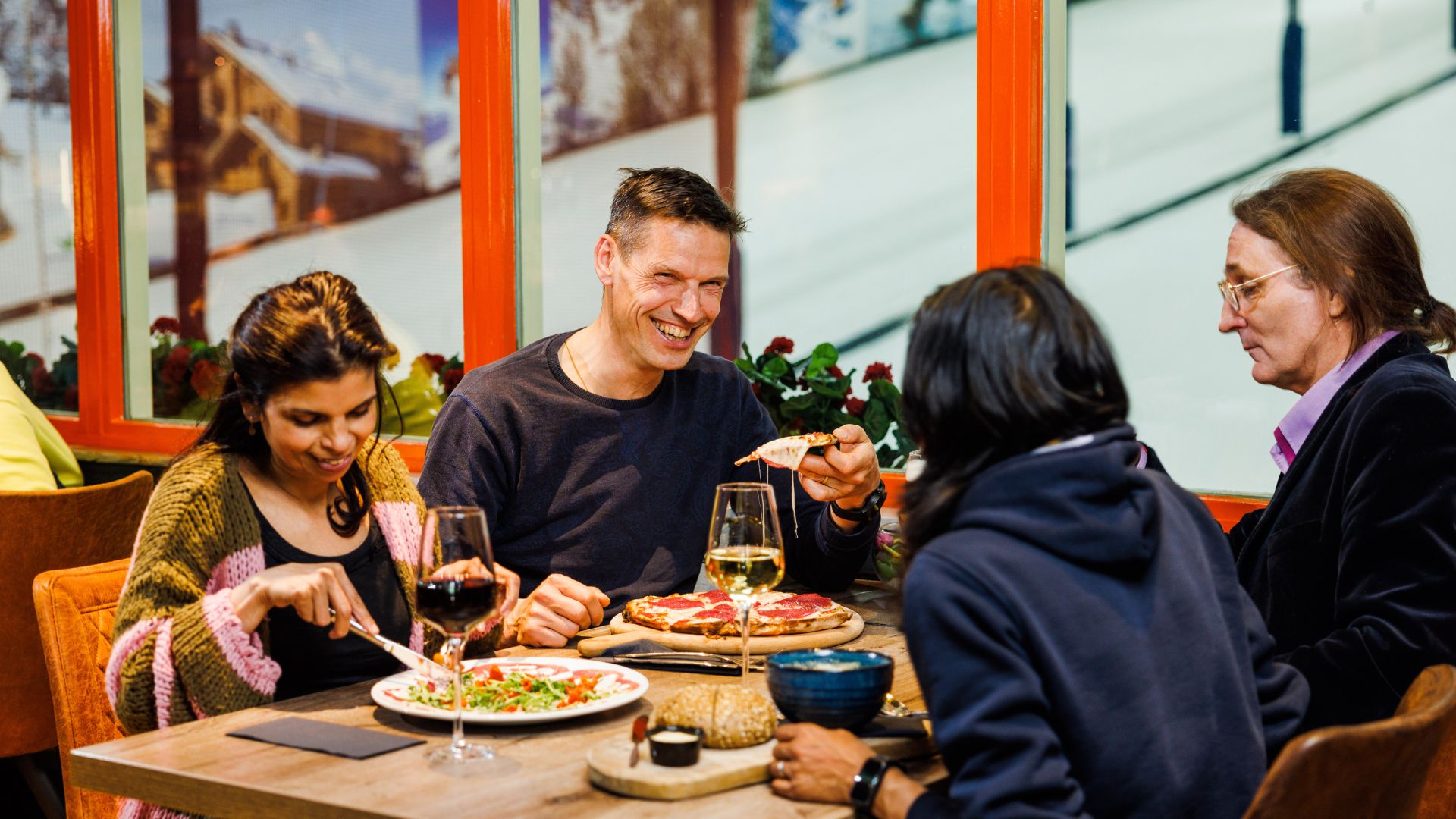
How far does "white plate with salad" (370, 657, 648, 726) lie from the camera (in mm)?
1644

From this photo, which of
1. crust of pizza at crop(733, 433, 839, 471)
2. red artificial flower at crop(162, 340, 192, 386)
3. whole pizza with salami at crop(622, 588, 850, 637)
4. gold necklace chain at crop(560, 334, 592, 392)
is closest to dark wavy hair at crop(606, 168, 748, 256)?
gold necklace chain at crop(560, 334, 592, 392)

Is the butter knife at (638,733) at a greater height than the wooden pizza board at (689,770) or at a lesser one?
greater

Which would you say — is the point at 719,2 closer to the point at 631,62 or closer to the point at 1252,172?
the point at 631,62

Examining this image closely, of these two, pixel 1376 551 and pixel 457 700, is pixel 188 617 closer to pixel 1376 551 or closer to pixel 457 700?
pixel 457 700

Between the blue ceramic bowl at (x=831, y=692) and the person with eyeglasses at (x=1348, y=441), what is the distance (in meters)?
0.78

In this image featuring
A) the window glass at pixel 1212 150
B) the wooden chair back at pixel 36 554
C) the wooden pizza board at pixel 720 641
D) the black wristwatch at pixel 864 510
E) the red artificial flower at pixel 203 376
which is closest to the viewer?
the wooden pizza board at pixel 720 641

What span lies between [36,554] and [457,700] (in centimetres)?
Result: 176

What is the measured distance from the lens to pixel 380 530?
210 centimetres

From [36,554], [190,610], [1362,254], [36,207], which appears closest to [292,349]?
[190,610]

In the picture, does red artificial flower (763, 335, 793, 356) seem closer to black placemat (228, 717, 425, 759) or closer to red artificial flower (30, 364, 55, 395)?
black placemat (228, 717, 425, 759)

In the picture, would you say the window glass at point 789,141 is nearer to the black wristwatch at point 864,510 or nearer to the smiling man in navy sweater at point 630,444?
the smiling man in navy sweater at point 630,444

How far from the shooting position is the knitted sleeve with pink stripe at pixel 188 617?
174cm

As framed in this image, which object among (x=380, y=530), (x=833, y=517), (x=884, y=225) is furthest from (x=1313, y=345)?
(x=884, y=225)

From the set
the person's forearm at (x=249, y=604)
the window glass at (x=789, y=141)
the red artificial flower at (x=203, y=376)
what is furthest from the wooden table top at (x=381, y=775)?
the red artificial flower at (x=203, y=376)
